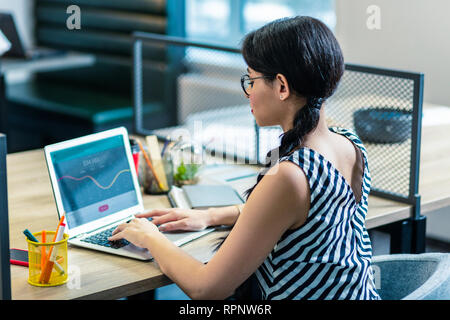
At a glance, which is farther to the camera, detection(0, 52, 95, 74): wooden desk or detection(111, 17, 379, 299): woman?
detection(0, 52, 95, 74): wooden desk

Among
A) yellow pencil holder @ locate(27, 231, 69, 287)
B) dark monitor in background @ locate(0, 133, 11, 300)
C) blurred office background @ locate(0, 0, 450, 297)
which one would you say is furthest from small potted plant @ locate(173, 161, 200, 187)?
blurred office background @ locate(0, 0, 450, 297)

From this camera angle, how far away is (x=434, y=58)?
2848mm

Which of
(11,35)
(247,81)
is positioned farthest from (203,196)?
(11,35)

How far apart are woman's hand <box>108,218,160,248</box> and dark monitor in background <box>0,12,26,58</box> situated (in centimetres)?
291

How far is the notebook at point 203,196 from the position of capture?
1818 millimetres

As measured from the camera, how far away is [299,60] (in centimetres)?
131

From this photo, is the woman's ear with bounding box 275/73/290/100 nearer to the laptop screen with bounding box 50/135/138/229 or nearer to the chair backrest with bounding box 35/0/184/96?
the laptop screen with bounding box 50/135/138/229

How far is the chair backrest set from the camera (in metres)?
4.51

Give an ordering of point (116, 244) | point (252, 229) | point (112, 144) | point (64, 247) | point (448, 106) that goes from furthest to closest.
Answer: point (448, 106) < point (112, 144) < point (116, 244) < point (64, 247) < point (252, 229)

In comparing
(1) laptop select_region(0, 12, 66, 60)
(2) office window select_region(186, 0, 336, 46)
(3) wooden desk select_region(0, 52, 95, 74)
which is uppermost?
(2) office window select_region(186, 0, 336, 46)

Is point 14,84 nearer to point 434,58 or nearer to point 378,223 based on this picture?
point 434,58

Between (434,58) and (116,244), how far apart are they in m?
1.87
